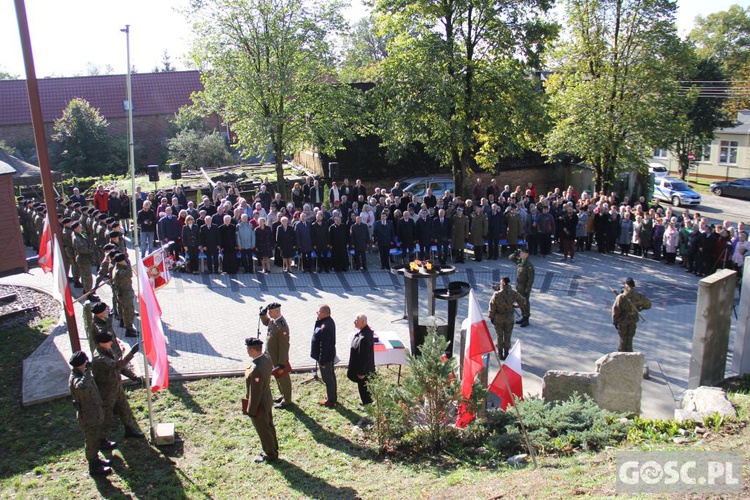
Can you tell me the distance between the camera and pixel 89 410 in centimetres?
813

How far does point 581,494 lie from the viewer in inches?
255

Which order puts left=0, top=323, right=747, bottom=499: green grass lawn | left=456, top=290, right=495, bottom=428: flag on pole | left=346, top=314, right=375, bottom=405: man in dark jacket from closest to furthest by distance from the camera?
left=0, top=323, right=747, bottom=499: green grass lawn → left=456, top=290, right=495, bottom=428: flag on pole → left=346, top=314, right=375, bottom=405: man in dark jacket

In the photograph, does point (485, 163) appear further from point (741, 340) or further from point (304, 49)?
point (741, 340)

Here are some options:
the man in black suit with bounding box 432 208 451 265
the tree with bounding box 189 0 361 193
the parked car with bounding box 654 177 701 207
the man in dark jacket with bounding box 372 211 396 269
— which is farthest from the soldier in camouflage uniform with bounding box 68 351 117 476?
the parked car with bounding box 654 177 701 207

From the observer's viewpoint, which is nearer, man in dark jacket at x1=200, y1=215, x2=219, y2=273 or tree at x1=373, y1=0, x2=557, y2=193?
man in dark jacket at x1=200, y1=215, x2=219, y2=273

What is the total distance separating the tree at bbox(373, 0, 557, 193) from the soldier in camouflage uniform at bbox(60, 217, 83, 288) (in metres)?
11.1

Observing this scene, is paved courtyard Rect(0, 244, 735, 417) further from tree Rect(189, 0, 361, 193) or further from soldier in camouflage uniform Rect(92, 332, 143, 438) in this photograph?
tree Rect(189, 0, 361, 193)

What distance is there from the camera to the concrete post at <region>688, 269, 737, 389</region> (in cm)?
1090

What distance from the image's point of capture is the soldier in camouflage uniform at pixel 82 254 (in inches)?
572

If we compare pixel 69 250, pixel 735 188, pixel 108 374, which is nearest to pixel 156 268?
pixel 108 374

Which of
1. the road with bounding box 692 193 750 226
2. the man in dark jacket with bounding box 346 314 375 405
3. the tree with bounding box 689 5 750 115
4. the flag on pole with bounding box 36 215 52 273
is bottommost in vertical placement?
the road with bounding box 692 193 750 226

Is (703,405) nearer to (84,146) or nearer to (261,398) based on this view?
(261,398)

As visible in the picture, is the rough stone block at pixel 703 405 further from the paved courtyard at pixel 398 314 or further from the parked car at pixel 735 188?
the parked car at pixel 735 188

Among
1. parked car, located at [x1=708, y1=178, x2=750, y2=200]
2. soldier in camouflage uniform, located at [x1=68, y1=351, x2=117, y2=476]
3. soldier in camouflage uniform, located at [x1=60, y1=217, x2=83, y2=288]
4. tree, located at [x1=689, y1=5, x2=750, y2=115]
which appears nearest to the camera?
soldier in camouflage uniform, located at [x1=68, y1=351, x2=117, y2=476]
